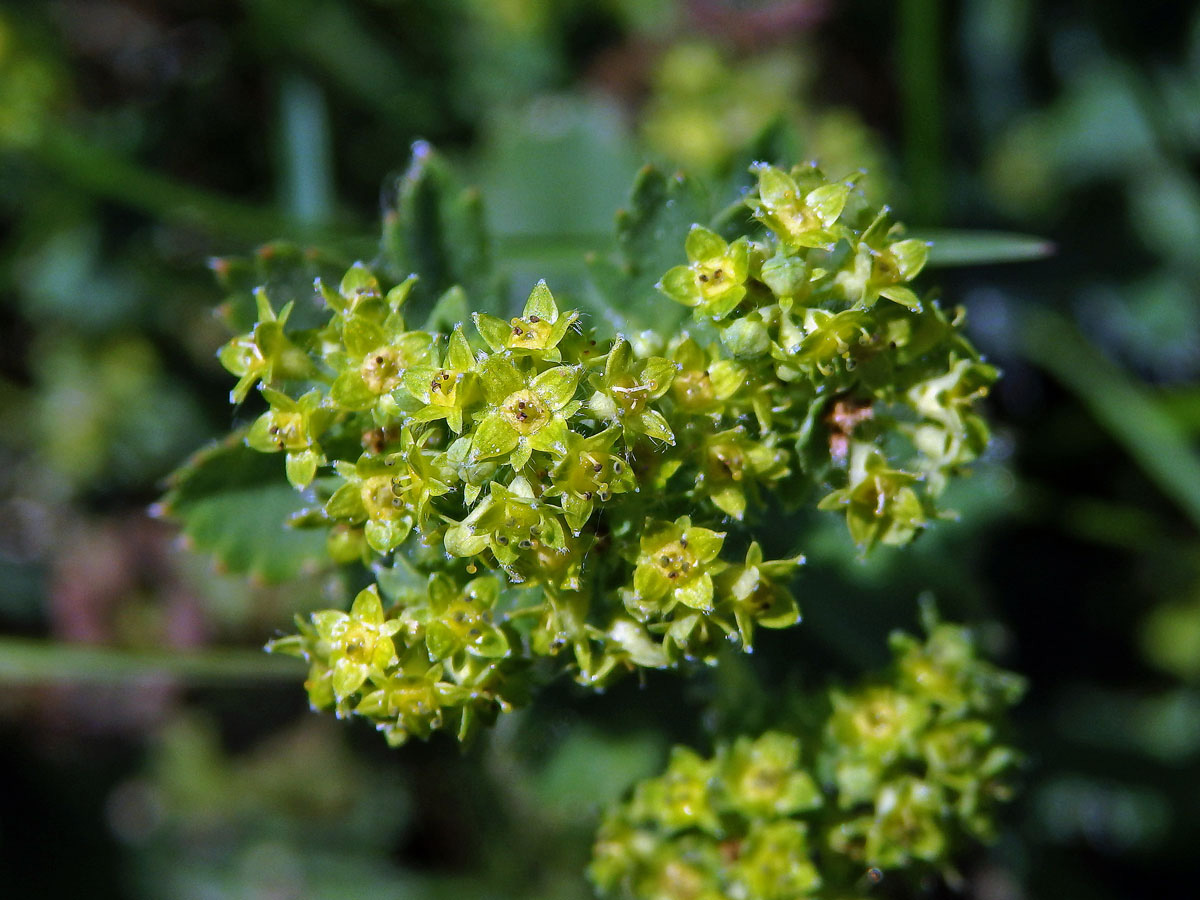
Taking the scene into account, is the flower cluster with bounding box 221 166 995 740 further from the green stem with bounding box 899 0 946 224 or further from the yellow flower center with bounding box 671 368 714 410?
the green stem with bounding box 899 0 946 224

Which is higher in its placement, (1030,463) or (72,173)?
(72,173)

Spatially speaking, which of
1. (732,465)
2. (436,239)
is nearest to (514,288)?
(436,239)

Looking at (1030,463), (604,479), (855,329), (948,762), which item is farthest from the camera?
(1030,463)

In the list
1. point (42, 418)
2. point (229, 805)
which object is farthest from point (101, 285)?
point (229, 805)

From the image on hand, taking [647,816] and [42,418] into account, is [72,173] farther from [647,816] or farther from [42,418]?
[647,816]

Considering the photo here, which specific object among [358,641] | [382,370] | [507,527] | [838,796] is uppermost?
[382,370]

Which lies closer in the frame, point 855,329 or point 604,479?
point 604,479

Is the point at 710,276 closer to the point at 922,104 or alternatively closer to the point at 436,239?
the point at 436,239
